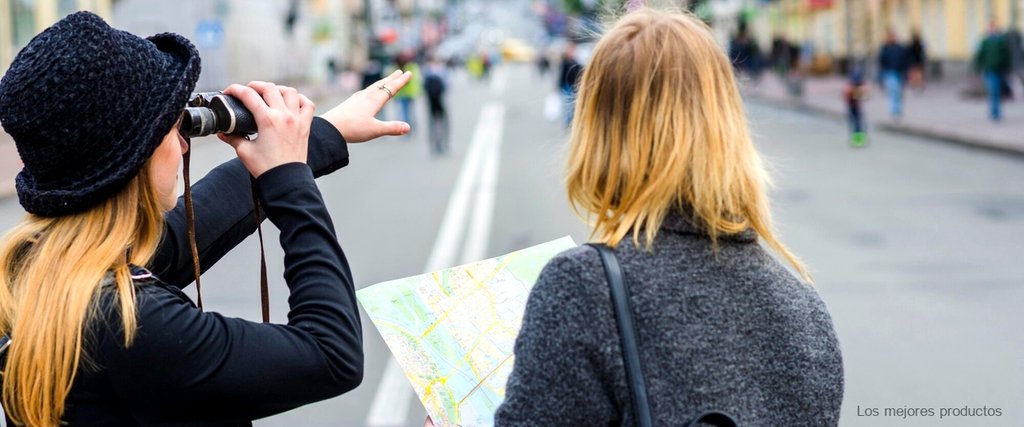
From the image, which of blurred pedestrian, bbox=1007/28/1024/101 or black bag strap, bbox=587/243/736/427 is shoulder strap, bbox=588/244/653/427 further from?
blurred pedestrian, bbox=1007/28/1024/101

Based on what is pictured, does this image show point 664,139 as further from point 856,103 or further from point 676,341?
point 856,103

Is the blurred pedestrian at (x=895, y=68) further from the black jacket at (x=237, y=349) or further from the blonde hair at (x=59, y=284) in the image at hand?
the blonde hair at (x=59, y=284)

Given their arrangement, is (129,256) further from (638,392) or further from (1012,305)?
(1012,305)

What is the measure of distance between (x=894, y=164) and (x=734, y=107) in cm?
1687

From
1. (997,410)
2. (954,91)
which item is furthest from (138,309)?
(954,91)

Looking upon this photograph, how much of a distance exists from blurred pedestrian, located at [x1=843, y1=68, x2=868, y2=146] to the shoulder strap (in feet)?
63.1

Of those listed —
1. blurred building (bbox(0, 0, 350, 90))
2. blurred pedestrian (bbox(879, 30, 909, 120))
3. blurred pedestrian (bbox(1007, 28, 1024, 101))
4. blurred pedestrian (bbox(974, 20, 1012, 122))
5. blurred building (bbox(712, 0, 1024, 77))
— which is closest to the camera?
blurred pedestrian (bbox(974, 20, 1012, 122))

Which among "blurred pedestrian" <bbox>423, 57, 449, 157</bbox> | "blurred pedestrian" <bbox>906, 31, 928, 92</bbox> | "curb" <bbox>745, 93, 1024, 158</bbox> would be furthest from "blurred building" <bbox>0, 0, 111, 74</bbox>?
"blurred pedestrian" <bbox>906, 31, 928, 92</bbox>

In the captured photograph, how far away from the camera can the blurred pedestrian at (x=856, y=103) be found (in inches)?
795

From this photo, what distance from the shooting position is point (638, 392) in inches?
66.9

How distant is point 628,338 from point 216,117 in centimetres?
68

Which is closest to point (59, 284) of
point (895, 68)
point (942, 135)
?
point (942, 135)

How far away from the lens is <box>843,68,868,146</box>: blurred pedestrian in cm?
2019

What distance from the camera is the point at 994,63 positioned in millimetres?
23141
